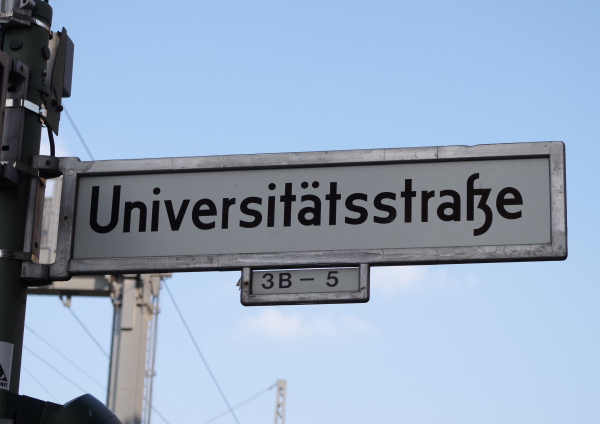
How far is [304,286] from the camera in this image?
12.6 feet

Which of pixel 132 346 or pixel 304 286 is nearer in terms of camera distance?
pixel 304 286

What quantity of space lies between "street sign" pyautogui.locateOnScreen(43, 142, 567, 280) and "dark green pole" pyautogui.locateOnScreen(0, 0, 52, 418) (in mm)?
150

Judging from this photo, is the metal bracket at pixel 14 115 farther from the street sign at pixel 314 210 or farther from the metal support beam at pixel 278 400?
the metal support beam at pixel 278 400

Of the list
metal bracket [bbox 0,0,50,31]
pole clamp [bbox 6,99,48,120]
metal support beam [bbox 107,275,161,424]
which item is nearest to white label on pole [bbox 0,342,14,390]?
pole clamp [bbox 6,99,48,120]

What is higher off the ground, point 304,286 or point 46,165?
point 46,165

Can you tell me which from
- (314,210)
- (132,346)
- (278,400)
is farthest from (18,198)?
(278,400)

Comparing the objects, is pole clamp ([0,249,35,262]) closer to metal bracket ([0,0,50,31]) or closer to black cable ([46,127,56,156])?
black cable ([46,127,56,156])

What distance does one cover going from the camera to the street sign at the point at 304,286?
149 inches

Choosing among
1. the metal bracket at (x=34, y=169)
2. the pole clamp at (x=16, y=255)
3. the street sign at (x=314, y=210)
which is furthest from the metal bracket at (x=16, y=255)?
the metal bracket at (x=34, y=169)

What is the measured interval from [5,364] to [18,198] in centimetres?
66

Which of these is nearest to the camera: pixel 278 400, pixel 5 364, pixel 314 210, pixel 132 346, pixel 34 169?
pixel 5 364

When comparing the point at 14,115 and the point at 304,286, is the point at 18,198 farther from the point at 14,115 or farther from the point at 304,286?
the point at 304,286

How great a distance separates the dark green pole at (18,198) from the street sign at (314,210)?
150mm

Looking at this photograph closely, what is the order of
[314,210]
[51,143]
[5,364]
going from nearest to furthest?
1. [5,364]
2. [314,210]
3. [51,143]
